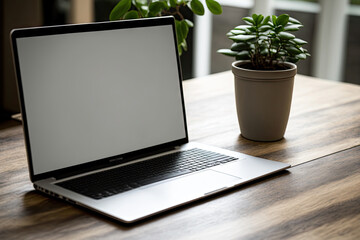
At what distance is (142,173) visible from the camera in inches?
42.8

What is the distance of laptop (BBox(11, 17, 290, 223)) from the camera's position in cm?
100

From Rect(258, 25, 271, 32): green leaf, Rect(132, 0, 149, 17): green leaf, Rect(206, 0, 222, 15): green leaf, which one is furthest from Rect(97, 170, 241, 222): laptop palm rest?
Rect(132, 0, 149, 17): green leaf

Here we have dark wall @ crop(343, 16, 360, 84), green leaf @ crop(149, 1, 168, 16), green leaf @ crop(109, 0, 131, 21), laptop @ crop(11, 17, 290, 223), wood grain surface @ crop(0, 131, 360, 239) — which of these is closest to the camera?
wood grain surface @ crop(0, 131, 360, 239)

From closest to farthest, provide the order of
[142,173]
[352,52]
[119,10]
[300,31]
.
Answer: [142,173]
[119,10]
[352,52]
[300,31]

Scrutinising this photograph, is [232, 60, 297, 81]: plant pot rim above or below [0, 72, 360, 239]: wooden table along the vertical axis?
above

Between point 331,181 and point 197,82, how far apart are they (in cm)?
93

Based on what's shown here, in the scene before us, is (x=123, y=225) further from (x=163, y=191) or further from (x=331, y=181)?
(x=331, y=181)

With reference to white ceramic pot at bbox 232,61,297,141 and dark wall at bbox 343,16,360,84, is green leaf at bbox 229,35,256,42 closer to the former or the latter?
white ceramic pot at bbox 232,61,297,141

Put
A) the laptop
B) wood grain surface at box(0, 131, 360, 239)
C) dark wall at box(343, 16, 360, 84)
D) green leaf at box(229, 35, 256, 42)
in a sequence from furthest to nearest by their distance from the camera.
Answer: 1. dark wall at box(343, 16, 360, 84)
2. green leaf at box(229, 35, 256, 42)
3. the laptop
4. wood grain surface at box(0, 131, 360, 239)

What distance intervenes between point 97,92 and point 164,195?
27cm

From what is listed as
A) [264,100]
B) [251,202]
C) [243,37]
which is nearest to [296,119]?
[264,100]

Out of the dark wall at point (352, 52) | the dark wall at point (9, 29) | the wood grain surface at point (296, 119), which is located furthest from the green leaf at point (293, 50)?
the dark wall at point (352, 52)

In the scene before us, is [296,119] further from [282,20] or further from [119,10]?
[119,10]

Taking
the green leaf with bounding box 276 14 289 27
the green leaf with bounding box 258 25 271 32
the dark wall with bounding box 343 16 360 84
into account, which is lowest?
the dark wall with bounding box 343 16 360 84
